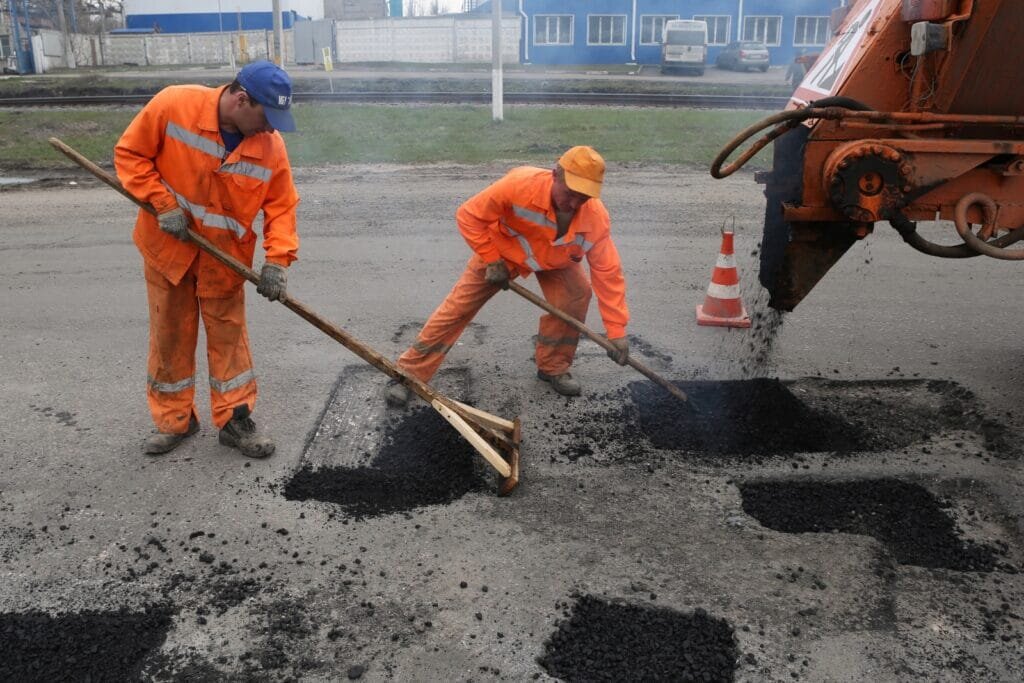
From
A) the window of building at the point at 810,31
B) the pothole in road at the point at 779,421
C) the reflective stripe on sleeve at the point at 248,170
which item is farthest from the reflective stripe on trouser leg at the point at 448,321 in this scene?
the window of building at the point at 810,31

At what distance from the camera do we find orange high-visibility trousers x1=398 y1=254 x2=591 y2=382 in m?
4.26

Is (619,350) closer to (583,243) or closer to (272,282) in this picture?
(583,243)

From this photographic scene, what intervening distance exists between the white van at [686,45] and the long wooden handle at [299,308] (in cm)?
2242

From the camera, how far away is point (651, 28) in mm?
28875

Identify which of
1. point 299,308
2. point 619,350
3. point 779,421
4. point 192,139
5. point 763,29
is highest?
point 763,29

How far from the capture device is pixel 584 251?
4125mm

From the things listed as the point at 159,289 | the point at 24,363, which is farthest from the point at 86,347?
the point at 159,289

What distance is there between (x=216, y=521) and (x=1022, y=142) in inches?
130

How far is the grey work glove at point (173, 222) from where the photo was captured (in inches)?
131

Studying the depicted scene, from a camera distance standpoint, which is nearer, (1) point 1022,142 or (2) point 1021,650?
(2) point 1021,650

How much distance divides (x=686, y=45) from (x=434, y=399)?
2264 centimetres

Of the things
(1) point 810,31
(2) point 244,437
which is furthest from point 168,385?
(1) point 810,31

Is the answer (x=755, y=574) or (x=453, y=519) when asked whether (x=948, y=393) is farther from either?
(x=453, y=519)

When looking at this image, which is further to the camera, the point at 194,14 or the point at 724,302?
the point at 194,14
